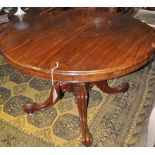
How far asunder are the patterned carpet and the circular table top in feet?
2.16

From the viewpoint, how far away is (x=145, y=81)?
85.2 inches

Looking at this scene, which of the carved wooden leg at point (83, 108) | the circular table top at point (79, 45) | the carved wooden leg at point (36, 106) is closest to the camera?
the circular table top at point (79, 45)

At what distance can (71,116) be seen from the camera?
1.80 meters

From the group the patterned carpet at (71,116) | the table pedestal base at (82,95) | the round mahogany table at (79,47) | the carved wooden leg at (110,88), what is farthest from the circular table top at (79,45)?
the patterned carpet at (71,116)

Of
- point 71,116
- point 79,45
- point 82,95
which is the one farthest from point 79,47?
point 71,116

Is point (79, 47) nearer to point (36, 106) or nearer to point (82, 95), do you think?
point (82, 95)

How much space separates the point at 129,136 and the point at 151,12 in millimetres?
1414

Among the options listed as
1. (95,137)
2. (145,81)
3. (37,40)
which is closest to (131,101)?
(145,81)

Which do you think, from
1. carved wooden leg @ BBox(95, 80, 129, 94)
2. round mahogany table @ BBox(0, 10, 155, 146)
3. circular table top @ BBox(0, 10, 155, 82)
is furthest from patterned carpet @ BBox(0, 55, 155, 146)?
circular table top @ BBox(0, 10, 155, 82)

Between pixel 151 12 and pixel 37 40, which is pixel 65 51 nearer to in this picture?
pixel 37 40

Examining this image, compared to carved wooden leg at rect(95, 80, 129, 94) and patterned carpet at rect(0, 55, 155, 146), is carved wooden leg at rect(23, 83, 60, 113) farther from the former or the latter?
carved wooden leg at rect(95, 80, 129, 94)

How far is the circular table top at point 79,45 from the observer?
3.62 feet

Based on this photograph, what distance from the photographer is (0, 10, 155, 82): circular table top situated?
3.62ft

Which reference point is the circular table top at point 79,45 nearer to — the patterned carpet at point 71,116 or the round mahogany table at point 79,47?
the round mahogany table at point 79,47
